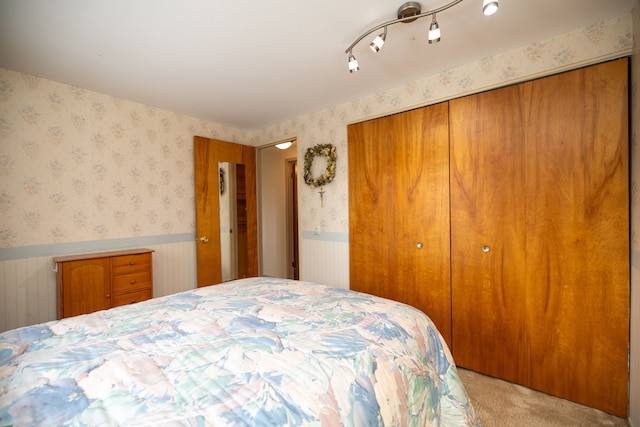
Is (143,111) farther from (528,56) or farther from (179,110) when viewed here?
(528,56)

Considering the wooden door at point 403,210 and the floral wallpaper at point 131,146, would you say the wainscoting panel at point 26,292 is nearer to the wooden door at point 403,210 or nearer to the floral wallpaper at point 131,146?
the floral wallpaper at point 131,146

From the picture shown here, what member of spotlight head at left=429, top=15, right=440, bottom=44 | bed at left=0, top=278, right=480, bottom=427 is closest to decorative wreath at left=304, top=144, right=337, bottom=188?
spotlight head at left=429, top=15, right=440, bottom=44

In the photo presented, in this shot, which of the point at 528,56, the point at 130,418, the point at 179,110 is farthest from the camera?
the point at 179,110

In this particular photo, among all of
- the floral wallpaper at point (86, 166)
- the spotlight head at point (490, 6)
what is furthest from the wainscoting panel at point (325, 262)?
the spotlight head at point (490, 6)

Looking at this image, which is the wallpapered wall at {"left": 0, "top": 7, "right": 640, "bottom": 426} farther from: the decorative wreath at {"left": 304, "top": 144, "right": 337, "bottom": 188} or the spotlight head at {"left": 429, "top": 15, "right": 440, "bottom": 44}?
the spotlight head at {"left": 429, "top": 15, "right": 440, "bottom": 44}

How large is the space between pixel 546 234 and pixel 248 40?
2.37 m

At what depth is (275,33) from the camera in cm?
171

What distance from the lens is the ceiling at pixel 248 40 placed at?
1.51 meters

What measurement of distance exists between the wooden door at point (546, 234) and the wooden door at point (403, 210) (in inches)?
4.5

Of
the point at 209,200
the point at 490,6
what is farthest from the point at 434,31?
the point at 209,200

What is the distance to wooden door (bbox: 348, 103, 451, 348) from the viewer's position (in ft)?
7.39

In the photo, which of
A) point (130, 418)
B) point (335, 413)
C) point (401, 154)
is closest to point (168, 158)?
point (401, 154)

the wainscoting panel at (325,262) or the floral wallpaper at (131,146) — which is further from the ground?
the floral wallpaper at (131,146)

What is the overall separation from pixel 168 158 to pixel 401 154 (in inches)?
98.9
